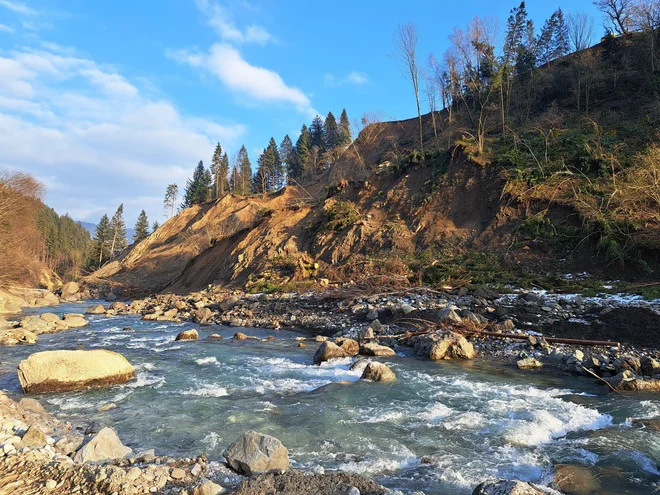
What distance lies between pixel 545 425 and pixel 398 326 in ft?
24.9

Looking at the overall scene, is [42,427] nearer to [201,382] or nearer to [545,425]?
[201,382]

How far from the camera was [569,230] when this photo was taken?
704 inches

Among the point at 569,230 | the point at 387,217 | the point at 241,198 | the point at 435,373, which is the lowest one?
the point at 435,373

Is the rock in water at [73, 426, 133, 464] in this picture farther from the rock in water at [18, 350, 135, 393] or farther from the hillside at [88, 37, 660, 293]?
the hillside at [88, 37, 660, 293]

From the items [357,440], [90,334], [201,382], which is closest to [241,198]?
[90,334]

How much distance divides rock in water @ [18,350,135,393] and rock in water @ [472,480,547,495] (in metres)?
7.38

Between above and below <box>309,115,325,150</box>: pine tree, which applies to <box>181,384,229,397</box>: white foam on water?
below


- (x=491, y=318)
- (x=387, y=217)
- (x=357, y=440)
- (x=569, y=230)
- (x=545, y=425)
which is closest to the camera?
(x=357, y=440)

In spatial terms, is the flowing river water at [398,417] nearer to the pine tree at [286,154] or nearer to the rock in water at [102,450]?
the rock in water at [102,450]

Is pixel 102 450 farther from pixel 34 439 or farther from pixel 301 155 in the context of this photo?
pixel 301 155

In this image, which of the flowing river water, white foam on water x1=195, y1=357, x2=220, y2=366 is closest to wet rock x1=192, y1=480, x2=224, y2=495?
the flowing river water

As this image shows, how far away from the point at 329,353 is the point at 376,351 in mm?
1446

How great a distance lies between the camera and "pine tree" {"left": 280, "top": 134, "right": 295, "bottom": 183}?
7212 centimetres

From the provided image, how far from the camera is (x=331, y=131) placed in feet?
235
